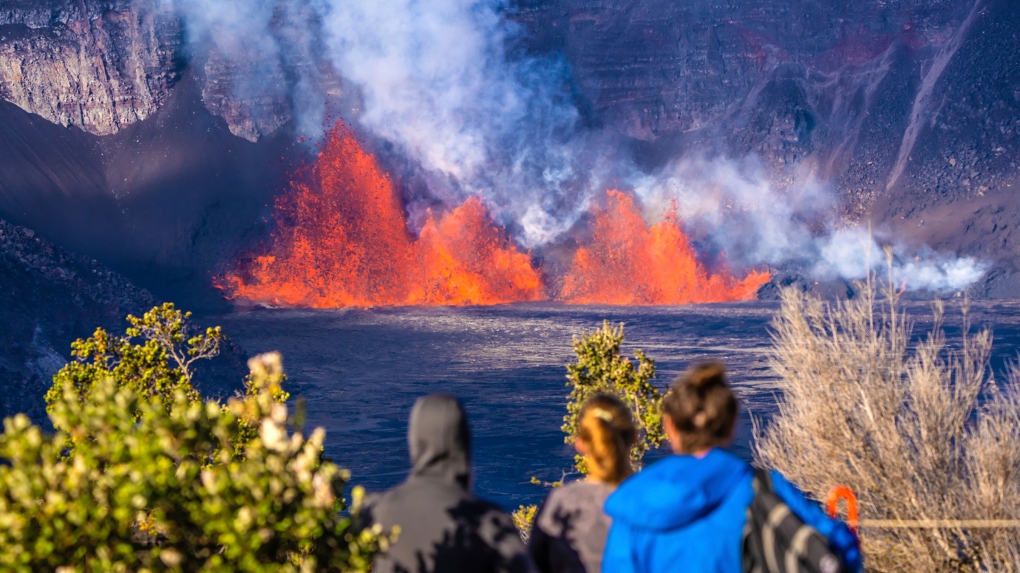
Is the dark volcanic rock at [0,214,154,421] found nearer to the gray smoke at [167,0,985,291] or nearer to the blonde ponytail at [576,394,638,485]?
the gray smoke at [167,0,985,291]

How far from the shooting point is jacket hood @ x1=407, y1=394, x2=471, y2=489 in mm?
3327

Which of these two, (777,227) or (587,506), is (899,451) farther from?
(777,227)

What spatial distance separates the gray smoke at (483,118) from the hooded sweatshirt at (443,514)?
8171 cm

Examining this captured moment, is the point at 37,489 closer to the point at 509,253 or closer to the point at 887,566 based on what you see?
the point at 887,566

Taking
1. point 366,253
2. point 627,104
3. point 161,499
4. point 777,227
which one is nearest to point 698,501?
point 161,499

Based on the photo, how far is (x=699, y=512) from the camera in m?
3.17

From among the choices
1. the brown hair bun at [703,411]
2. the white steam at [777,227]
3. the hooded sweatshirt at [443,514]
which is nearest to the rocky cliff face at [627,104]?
the white steam at [777,227]

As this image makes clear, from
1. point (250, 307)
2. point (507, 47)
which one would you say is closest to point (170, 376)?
point (250, 307)

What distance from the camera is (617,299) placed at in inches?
3221

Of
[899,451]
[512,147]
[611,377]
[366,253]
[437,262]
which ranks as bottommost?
[899,451]

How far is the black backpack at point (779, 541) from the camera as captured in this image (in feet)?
9.87

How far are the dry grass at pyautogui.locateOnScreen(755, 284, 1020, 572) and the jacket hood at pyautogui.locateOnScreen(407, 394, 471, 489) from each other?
839cm

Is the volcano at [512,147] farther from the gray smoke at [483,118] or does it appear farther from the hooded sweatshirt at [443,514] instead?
the hooded sweatshirt at [443,514]

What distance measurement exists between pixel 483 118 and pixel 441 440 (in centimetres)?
9514
